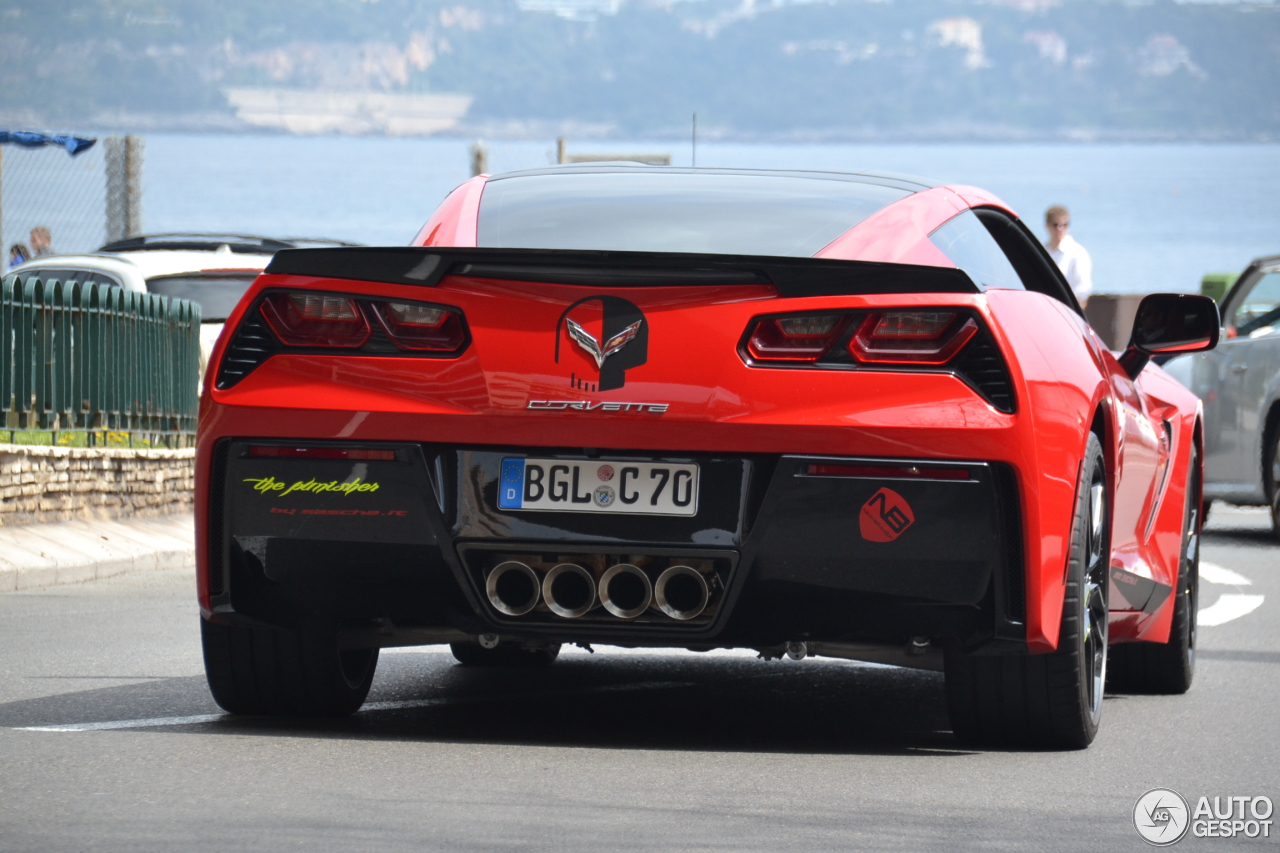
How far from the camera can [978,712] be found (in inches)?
215

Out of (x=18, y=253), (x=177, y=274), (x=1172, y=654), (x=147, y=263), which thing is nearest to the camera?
(x=1172, y=654)

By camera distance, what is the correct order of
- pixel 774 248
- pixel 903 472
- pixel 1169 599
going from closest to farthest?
pixel 903 472 < pixel 774 248 < pixel 1169 599

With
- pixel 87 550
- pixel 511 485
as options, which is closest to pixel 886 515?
pixel 511 485

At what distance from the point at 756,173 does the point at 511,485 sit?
144 centimetres

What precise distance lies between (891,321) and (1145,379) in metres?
2.26

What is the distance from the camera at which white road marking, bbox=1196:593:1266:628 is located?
31.4 ft

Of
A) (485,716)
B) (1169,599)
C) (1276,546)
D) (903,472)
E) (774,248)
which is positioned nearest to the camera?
(903,472)

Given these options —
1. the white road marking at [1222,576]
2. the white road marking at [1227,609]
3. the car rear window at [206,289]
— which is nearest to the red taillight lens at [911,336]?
the white road marking at [1227,609]

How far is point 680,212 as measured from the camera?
564cm

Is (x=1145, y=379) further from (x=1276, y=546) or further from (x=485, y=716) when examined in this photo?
(x=1276, y=546)

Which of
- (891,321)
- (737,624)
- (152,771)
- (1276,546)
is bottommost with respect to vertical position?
(1276,546)

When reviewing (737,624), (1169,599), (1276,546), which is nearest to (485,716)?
(737,624)

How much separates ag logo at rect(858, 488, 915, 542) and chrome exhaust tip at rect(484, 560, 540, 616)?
80 centimetres

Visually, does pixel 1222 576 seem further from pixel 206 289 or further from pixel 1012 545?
pixel 206 289
